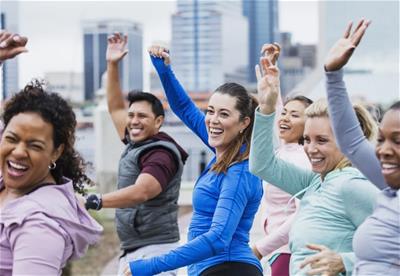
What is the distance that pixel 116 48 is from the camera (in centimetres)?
416

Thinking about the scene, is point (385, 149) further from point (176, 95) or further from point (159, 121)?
point (159, 121)

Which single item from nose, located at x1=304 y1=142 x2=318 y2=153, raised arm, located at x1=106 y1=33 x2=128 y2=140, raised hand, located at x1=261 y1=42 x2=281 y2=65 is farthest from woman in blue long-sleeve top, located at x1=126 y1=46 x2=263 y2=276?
raised arm, located at x1=106 y1=33 x2=128 y2=140

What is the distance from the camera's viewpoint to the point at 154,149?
359 cm

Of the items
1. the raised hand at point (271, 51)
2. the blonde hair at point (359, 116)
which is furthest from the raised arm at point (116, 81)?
the blonde hair at point (359, 116)

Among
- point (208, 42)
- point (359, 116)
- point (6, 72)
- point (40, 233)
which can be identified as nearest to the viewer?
point (40, 233)

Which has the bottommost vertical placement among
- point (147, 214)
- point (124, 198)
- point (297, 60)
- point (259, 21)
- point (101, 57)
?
point (297, 60)

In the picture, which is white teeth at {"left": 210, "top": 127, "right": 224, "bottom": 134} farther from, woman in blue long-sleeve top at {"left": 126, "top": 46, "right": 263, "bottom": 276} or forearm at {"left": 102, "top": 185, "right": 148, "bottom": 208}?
forearm at {"left": 102, "top": 185, "right": 148, "bottom": 208}

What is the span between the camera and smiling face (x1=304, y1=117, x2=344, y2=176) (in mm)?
2621

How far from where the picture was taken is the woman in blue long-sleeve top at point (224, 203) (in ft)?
8.91

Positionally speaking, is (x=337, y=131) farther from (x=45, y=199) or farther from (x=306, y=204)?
(x=45, y=199)

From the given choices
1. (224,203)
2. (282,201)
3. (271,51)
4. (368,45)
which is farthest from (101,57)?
(224,203)

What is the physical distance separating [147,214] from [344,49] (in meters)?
1.60

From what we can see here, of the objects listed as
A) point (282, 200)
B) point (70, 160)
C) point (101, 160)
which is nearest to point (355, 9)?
point (101, 160)

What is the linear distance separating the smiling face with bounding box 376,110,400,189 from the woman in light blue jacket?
0.23m
